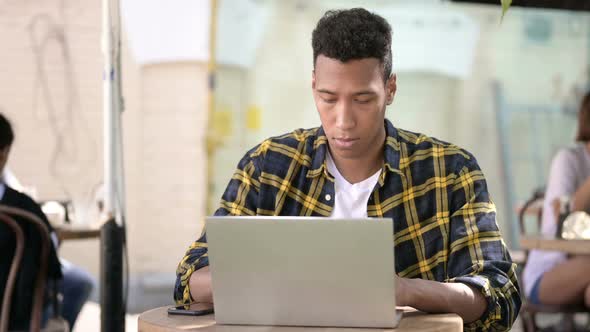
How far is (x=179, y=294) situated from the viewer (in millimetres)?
2225

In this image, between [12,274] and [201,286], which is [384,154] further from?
[12,274]

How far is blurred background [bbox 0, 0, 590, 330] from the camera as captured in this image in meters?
6.54

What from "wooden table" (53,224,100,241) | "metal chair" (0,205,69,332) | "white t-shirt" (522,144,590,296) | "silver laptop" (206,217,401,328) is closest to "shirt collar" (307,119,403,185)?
"silver laptop" (206,217,401,328)

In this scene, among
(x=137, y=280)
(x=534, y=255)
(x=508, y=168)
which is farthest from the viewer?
(x=508, y=168)

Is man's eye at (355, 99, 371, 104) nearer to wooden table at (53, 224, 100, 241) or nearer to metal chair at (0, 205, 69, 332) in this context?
metal chair at (0, 205, 69, 332)

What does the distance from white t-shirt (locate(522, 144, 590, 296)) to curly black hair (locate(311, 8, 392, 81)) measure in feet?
7.46

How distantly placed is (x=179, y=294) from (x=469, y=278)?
63 cm

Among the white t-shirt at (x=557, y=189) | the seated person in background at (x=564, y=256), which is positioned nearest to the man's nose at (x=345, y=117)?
the seated person in background at (x=564, y=256)

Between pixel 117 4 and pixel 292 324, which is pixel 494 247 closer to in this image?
pixel 292 324

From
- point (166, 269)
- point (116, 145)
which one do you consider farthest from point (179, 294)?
point (166, 269)

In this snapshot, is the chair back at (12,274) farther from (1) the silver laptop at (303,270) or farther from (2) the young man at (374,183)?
(1) the silver laptop at (303,270)

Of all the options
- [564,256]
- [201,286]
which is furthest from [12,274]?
[564,256]

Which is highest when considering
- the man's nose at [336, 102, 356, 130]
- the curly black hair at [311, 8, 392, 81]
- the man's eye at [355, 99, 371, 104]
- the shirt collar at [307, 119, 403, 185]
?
the curly black hair at [311, 8, 392, 81]

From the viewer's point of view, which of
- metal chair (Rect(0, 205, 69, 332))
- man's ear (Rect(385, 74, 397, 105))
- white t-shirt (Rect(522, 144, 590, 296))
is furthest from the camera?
white t-shirt (Rect(522, 144, 590, 296))
